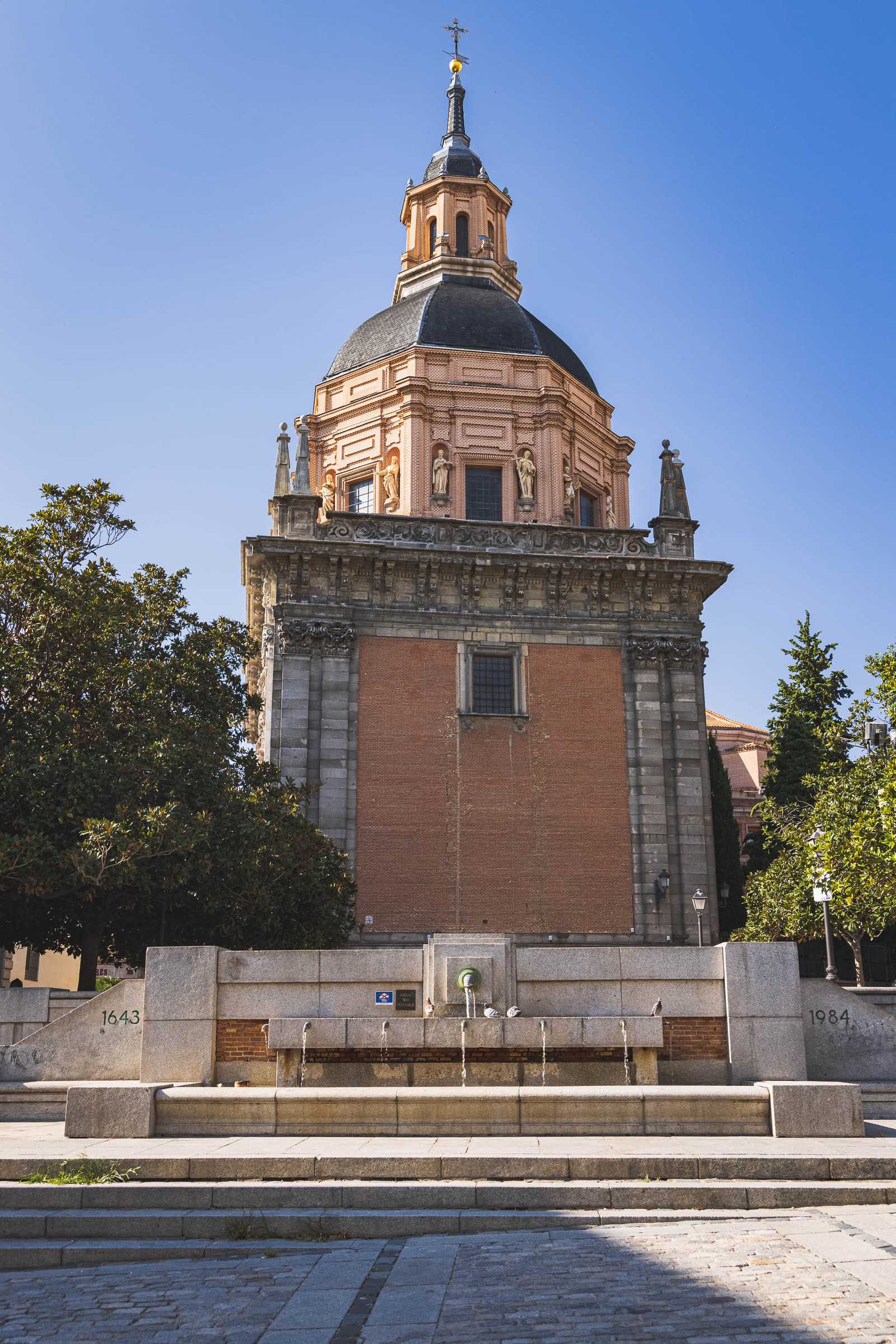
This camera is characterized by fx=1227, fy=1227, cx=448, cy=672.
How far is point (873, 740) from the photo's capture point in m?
23.1

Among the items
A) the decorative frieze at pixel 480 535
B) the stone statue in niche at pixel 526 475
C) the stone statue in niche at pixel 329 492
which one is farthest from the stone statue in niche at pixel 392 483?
the stone statue in niche at pixel 526 475

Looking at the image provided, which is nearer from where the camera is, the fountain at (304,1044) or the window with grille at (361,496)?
the fountain at (304,1044)

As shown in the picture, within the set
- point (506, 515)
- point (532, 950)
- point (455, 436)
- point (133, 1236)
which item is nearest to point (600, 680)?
point (506, 515)

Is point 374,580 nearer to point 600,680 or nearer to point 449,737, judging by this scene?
point 449,737

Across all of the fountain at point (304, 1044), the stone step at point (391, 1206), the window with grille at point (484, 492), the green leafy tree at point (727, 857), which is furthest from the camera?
the green leafy tree at point (727, 857)

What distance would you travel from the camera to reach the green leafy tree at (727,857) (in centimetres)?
3725

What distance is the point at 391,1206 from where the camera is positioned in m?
10.1

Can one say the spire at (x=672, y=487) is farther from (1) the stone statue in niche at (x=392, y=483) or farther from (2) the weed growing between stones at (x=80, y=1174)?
(2) the weed growing between stones at (x=80, y=1174)

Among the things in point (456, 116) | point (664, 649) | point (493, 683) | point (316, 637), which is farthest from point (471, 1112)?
point (456, 116)

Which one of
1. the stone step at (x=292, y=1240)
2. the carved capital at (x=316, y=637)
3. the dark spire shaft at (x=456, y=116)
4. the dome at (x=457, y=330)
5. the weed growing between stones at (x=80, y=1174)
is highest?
the dark spire shaft at (x=456, y=116)

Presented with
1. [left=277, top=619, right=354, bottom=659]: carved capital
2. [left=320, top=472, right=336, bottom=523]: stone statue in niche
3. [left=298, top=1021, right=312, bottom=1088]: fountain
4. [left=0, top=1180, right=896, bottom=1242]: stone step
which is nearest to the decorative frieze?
[left=277, top=619, right=354, bottom=659]: carved capital

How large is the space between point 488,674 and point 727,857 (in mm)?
11661

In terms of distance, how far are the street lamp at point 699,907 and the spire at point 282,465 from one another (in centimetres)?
1415

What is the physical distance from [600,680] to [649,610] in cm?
234
